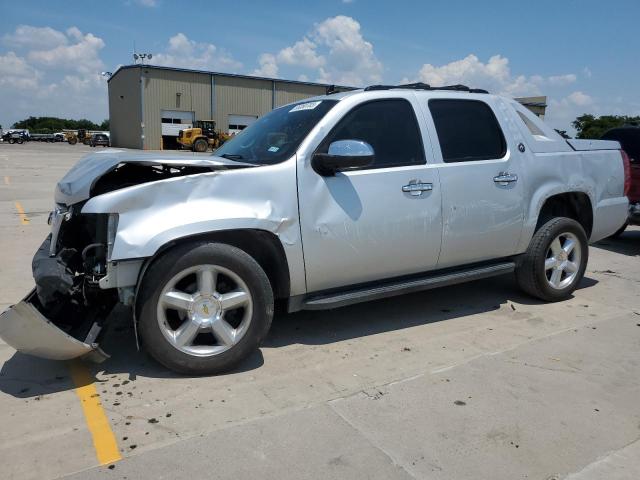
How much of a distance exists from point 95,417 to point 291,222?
5.48ft

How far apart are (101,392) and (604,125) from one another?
59332 millimetres

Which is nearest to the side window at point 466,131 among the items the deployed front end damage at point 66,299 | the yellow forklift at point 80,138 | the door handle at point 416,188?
the door handle at point 416,188

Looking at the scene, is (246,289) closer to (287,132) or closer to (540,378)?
(287,132)

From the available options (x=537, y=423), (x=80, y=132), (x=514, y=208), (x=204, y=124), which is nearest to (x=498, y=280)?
(x=514, y=208)

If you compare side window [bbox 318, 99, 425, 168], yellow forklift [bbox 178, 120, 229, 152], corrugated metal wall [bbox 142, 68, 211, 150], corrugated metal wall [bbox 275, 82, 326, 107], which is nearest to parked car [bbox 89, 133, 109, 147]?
corrugated metal wall [bbox 142, 68, 211, 150]

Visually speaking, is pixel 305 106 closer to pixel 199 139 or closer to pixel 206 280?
pixel 206 280

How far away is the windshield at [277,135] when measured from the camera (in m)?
3.88

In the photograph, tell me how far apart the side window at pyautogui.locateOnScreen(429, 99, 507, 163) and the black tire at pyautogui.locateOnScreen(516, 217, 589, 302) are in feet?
3.02

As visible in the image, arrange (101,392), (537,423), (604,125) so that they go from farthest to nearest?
(604,125)
(101,392)
(537,423)

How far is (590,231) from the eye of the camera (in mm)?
5527

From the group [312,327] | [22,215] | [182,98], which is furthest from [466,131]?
[182,98]

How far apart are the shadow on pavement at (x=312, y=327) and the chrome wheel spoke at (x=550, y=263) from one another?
38cm

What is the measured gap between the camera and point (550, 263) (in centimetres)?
514

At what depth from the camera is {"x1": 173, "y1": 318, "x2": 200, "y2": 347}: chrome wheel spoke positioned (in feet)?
11.2
